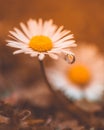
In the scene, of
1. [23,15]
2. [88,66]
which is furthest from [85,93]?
[23,15]

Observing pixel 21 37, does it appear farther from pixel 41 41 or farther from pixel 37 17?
pixel 37 17

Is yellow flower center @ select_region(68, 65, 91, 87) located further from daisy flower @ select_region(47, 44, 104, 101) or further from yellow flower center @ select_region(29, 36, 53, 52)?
yellow flower center @ select_region(29, 36, 53, 52)

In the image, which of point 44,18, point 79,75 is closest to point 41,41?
point 79,75

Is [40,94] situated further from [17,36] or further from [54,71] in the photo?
[17,36]

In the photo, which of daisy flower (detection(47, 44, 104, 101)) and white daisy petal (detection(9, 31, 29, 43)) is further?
daisy flower (detection(47, 44, 104, 101))

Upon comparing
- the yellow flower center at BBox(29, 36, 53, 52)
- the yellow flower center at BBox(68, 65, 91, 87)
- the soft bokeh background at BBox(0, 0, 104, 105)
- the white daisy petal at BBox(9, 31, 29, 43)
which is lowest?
the yellow flower center at BBox(29, 36, 53, 52)

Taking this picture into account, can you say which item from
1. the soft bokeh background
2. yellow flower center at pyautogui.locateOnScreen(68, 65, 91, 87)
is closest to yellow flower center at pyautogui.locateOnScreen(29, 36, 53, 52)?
yellow flower center at pyautogui.locateOnScreen(68, 65, 91, 87)
